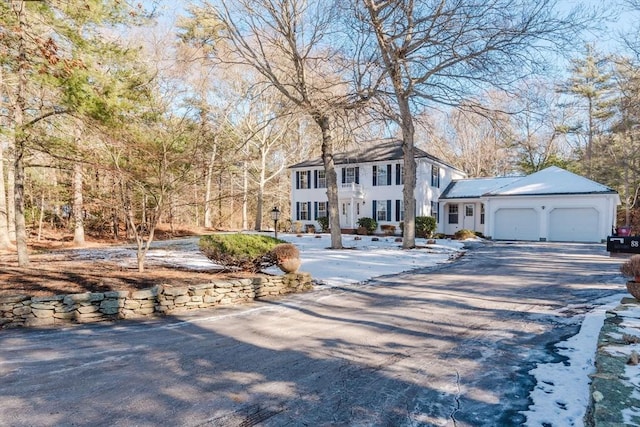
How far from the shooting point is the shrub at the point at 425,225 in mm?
21703

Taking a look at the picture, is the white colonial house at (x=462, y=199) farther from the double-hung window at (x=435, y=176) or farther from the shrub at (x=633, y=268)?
the shrub at (x=633, y=268)

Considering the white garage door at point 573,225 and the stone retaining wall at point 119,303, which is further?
the white garage door at point 573,225

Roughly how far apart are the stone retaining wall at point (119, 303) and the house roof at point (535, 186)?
1899 centimetres

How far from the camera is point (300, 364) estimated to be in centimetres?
393

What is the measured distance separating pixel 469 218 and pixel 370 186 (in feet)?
23.0

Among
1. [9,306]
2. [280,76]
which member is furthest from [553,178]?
[9,306]

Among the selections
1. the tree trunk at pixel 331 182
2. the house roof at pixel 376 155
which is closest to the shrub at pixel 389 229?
the house roof at pixel 376 155

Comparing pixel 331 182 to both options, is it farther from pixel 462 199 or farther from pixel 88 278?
pixel 462 199

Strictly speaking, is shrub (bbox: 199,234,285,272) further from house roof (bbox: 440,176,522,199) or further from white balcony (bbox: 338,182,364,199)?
house roof (bbox: 440,176,522,199)

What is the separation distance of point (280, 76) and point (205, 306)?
13.6 meters

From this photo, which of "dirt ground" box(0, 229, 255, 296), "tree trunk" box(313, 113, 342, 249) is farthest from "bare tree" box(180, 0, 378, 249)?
"dirt ground" box(0, 229, 255, 296)

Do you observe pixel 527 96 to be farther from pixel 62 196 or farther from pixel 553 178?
pixel 62 196

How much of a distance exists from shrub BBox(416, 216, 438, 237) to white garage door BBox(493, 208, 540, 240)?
388cm

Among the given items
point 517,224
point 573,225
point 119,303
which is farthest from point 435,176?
point 119,303
